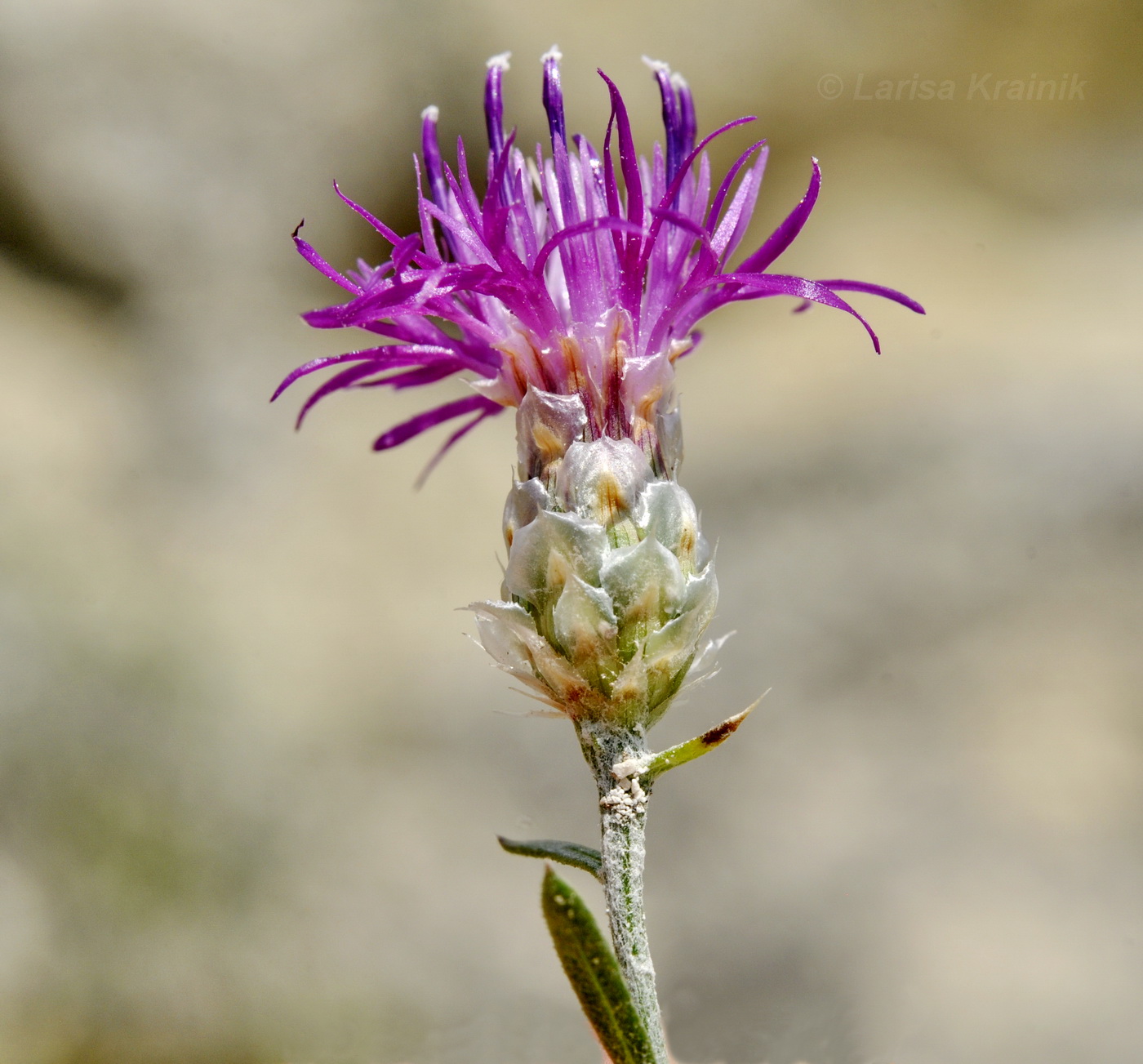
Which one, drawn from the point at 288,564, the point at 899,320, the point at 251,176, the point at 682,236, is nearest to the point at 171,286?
the point at 251,176

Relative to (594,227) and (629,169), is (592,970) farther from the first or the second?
(629,169)

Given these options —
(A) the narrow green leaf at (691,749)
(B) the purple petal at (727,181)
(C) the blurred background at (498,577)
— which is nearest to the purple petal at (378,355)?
(B) the purple petal at (727,181)

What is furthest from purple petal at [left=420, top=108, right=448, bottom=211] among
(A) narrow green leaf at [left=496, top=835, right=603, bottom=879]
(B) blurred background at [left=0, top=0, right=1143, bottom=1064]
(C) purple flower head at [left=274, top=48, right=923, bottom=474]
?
(B) blurred background at [left=0, top=0, right=1143, bottom=1064]

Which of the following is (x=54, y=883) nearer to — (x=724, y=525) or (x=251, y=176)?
(x=724, y=525)

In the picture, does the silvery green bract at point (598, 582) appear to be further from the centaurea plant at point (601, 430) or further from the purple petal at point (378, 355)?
the purple petal at point (378, 355)

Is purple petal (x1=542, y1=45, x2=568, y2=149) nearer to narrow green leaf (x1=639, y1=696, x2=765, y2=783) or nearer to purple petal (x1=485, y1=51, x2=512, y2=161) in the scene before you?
purple petal (x1=485, y1=51, x2=512, y2=161)

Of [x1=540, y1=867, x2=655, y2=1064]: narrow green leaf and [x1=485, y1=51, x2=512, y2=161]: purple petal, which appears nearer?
[x1=540, y1=867, x2=655, y2=1064]: narrow green leaf
